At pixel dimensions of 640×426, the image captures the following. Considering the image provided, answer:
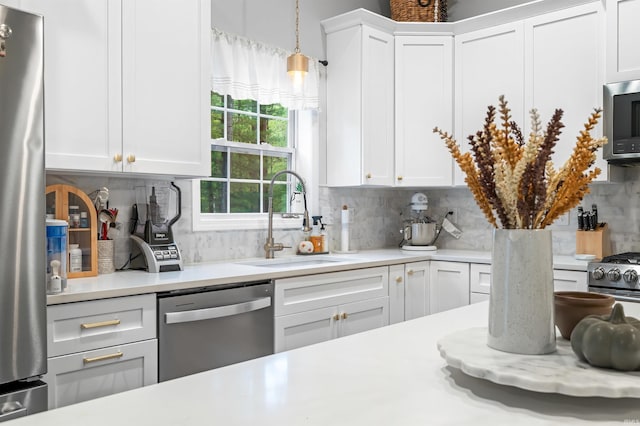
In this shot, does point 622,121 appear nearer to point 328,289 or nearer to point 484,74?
point 484,74

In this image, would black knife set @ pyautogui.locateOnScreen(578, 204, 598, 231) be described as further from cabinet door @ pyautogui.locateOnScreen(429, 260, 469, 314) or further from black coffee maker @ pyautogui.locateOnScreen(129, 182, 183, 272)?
black coffee maker @ pyautogui.locateOnScreen(129, 182, 183, 272)

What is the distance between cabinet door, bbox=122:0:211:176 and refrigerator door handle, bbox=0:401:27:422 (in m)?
1.11

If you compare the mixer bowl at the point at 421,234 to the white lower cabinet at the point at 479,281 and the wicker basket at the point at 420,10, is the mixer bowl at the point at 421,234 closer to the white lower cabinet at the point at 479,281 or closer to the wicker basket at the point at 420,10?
the white lower cabinet at the point at 479,281

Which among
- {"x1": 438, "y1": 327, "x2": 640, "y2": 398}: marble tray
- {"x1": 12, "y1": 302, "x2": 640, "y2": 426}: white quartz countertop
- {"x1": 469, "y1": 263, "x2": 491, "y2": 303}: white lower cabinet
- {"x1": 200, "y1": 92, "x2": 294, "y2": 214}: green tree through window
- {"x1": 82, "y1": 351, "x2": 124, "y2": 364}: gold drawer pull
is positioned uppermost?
{"x1": 200, "y1": 92, "x2": 294, "y2": 214}: green tree through window

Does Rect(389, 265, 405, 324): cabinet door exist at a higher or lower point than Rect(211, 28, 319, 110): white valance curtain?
lower

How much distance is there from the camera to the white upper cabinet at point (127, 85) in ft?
7.60

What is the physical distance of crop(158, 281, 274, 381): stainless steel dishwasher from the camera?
234 cm

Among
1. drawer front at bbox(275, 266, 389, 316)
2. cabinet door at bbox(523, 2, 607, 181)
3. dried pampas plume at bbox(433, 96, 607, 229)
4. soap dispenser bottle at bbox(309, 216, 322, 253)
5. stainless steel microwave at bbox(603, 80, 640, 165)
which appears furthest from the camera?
soap dispenser bottle at bbox(309, 216, 322, 253)

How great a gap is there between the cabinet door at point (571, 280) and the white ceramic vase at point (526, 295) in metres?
2.24

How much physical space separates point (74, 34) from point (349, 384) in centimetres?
203

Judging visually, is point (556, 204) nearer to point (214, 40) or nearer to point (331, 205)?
point (214, 40)

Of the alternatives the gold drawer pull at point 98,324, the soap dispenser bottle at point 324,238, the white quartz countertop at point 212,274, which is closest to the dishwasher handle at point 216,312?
the white quartz countertop at point 212,274

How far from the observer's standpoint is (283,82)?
372 cm

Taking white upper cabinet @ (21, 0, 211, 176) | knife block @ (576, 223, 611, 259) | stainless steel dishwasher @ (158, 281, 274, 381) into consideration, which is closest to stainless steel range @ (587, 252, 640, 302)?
knife block @ (576, 223, 611, 259)
